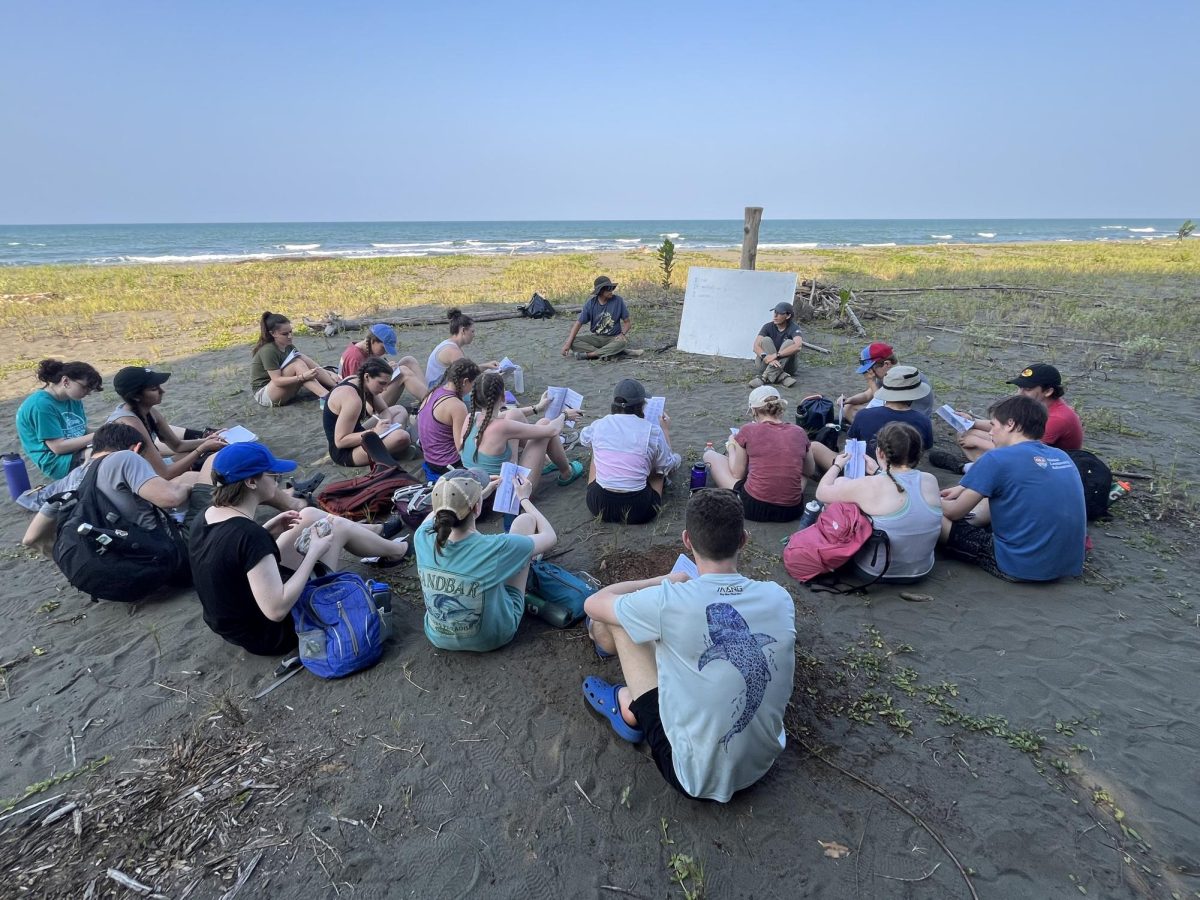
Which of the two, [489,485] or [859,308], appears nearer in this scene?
[489,485]

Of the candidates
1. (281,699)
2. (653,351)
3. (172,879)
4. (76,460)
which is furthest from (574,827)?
(653,351)

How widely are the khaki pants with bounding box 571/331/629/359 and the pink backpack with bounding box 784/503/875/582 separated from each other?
6.42m

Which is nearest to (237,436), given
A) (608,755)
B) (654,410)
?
(654,410)

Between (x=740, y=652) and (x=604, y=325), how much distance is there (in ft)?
27.5

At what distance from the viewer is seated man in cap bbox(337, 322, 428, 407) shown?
6.94 metres

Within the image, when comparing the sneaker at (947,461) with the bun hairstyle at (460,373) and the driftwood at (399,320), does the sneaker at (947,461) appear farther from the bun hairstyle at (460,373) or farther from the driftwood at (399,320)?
the driftwood at (399,320)

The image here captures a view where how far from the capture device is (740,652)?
2305 millimetres

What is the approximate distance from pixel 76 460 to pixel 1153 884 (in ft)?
24.8

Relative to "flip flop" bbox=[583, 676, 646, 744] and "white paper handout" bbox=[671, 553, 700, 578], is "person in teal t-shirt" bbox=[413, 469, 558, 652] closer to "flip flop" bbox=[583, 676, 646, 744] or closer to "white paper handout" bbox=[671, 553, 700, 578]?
"flip flop" bbox=[583, 676, 646, 744]

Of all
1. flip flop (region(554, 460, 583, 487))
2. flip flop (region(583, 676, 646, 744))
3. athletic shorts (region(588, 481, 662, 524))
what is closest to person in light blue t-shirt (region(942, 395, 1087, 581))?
athletic shorts (region(588, 481, 662, 524))

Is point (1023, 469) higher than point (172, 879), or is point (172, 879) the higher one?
point (1023, 469)

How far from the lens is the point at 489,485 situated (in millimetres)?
4680

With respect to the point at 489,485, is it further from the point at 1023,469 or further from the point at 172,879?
the point at 1023,469

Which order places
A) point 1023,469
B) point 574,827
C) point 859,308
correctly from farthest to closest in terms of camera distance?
point 859,308, point 1023,469, point 574,827
